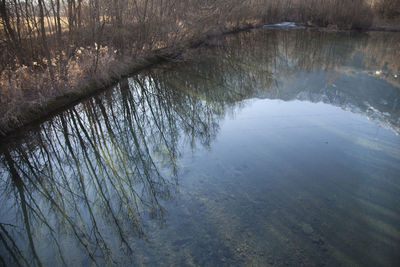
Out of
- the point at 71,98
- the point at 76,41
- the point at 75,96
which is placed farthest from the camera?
the point at 76,41

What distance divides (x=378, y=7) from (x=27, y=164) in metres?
28.5

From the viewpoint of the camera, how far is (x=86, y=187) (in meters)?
4.32

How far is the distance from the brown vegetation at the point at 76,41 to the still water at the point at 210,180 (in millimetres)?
725

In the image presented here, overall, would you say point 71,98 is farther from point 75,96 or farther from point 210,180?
point 210,180

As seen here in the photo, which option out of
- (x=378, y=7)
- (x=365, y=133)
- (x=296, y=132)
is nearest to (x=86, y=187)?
(x=296, y=132)

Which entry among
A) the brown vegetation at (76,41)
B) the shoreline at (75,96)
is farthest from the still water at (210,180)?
the brown vegetation at (76,41)

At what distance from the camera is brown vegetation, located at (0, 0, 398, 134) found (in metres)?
6.55

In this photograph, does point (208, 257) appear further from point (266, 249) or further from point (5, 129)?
point (5, 129)

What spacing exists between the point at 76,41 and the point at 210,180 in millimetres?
7047

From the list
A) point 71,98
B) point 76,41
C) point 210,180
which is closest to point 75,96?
point 71,98

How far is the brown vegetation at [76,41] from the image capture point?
6.55 m

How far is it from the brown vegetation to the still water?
0.72m

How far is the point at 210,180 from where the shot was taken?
4.39 m

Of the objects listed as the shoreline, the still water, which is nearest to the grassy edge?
the shoreline
